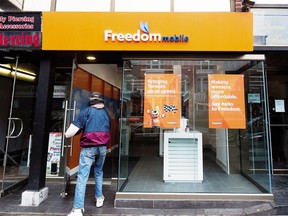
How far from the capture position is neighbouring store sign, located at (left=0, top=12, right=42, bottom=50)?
387cm

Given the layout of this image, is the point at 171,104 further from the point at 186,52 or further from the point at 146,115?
the point at 186,52

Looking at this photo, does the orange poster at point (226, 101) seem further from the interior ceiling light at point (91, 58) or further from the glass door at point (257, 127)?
the interior ceiling light at point (91, 58)

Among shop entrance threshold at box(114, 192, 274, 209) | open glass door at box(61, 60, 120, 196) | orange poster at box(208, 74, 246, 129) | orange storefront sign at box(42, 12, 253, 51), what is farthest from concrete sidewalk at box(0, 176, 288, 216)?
orange storefront sign at box(42, 12, 253, 51)

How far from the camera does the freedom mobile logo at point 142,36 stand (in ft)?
12.5

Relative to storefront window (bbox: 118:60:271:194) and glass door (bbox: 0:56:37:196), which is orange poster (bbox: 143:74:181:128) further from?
glass door (bbox: 0:56:37:196)

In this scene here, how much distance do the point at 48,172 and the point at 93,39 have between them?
138 inches

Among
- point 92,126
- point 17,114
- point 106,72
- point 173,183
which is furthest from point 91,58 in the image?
point 173,183

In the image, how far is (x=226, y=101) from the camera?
404 cm

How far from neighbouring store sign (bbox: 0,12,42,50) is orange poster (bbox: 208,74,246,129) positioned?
3542 millimetres

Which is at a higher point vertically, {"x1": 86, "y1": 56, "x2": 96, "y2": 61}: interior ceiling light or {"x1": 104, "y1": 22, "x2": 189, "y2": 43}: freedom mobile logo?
{"x1": 104, "y1": 22, "x2": 189, "y2": 43}: freedom mobile logo

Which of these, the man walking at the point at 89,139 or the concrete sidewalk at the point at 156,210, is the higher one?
the man walking at the point at 89,139

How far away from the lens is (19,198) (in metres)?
4.00

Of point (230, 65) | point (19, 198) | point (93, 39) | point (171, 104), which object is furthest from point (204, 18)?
point (19, 198)

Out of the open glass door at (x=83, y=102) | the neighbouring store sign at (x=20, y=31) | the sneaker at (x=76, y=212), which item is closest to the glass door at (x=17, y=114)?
the neighbouring store sign at (x=20, y=31)
